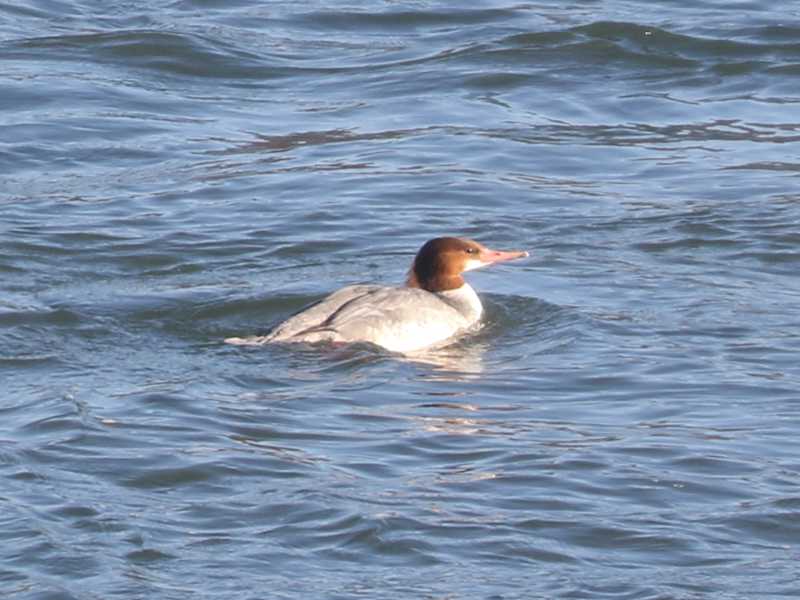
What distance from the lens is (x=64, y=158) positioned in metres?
16.5

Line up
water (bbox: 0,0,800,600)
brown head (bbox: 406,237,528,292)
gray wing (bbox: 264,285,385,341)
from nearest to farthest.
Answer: water (bbox: 0,0,800,600)
gray wing (bbox: 264,285,385,341)
brown head (bbox: 406,237,528,292)

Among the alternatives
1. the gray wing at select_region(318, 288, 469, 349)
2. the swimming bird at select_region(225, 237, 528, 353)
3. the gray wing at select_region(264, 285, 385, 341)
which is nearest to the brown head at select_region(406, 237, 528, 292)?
the swimming bird at select_region(225, 237, 528, 353)

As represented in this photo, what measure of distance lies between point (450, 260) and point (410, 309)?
821 mm

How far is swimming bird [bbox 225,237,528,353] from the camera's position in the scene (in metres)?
11.8

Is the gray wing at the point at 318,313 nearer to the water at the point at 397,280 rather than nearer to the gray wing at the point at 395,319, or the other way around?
the gray wing at the point at 395,319

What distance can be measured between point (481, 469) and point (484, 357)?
8.14 feet

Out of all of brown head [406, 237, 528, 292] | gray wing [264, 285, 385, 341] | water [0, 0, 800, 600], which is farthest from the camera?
brown head [406, 237, 528, 292]

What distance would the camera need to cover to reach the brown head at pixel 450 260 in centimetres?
1283

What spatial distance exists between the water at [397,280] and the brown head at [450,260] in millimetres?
386

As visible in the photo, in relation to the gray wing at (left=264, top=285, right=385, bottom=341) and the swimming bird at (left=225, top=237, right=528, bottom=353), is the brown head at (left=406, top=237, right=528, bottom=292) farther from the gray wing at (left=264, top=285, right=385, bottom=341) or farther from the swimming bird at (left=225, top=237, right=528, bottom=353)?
the gray wing at (left=264, top=285, right=385, bottom=341)

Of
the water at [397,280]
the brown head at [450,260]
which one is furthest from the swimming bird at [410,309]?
the water at [397,280]

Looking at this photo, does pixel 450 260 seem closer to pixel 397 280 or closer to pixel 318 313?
pixel 397 280

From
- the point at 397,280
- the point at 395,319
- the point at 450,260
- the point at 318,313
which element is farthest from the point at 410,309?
the point at 397,280

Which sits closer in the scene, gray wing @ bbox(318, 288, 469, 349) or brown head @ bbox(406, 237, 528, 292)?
gray wing @ bbox(318, 288, 469, 349)
